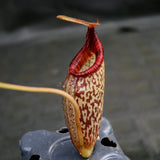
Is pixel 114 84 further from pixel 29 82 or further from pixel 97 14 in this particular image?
pixel 97 14

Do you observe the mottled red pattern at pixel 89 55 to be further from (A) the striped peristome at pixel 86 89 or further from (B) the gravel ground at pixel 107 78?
(B) the gravel ground at pixel 107 78

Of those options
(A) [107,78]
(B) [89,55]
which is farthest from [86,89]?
(A) [107,78]

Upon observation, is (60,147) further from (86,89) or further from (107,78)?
(107,78)

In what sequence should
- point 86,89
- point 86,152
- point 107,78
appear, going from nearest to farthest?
point 86,89 → point 86,152 → point 107,78

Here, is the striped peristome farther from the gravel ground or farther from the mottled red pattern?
the gravel ground

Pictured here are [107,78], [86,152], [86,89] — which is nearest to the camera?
[86,89]

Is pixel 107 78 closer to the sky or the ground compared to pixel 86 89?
closer to the ground

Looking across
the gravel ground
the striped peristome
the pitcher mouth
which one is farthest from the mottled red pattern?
the gravel ground

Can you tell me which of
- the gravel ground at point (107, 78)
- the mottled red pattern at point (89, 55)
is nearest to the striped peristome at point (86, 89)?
the mottled red pattern at point (89, 55)
